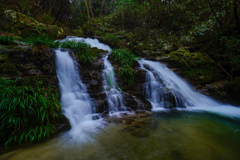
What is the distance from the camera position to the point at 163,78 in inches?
236

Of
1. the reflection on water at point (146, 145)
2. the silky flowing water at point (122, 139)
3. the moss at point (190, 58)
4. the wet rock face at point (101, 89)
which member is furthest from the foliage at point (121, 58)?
the reflection on water at point (146, 145)

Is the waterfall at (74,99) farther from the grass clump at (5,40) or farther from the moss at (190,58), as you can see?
the moss at (190,58)

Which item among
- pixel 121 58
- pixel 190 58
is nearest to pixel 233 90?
pixel 190 58

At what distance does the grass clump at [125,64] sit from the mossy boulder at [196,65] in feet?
10.6

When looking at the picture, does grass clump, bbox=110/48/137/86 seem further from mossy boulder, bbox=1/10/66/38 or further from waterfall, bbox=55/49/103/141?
mossy boulder, bbox=1/10/66/38

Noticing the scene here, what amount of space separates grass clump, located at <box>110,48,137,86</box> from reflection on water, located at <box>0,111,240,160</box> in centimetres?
272

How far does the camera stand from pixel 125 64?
571cm

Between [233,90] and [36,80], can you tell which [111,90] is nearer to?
[36,80]

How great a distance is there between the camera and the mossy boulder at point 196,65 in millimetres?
6176

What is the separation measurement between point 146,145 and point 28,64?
13.3ft

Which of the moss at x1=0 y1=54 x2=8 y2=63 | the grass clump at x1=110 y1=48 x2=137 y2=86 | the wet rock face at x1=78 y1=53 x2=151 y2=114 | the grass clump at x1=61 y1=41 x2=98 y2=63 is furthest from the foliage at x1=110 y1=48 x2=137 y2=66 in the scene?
the moss at x1=0 y1=54 x2=8 y2=63

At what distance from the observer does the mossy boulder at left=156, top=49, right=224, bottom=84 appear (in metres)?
6.18

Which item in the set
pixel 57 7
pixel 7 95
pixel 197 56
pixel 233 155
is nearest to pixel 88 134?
pixel 7 95

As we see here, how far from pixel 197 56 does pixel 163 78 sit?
3.09 metres
